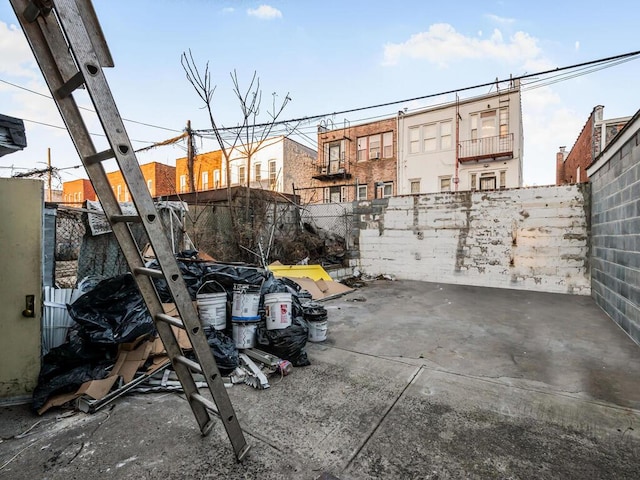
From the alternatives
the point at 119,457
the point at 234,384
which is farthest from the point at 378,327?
the point at 119,457

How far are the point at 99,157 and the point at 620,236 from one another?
19.9 feet

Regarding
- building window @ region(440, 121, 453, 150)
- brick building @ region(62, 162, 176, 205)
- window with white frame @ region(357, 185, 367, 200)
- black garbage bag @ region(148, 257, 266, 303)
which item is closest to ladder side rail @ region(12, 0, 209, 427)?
black garbage bag @ region(148, 257, 266, 303)

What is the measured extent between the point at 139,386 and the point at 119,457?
83 cm

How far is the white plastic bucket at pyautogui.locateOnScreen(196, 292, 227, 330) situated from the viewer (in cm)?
330

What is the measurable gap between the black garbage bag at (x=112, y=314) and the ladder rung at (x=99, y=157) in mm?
1602

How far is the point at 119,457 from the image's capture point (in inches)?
71.1

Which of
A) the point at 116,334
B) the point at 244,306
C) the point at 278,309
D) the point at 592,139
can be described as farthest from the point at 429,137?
the point at 116,334

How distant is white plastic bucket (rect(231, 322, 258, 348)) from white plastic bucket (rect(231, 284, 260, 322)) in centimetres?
5

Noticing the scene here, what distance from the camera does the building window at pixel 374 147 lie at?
16573 millimetres

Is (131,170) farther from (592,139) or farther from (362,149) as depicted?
(362,149)

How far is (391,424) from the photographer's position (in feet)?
6.98

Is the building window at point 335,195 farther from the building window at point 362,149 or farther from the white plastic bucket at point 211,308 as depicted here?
the white plastic bucket at point 211,308

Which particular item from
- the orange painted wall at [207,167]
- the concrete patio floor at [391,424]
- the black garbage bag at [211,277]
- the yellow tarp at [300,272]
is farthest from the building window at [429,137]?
the black garbage bag at [211,277]

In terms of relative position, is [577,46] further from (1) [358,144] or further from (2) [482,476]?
(1) [358,144]
